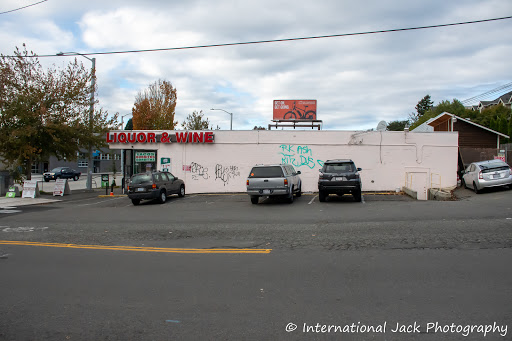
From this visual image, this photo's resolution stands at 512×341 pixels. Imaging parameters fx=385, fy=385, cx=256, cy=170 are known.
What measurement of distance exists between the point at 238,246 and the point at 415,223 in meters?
4.94

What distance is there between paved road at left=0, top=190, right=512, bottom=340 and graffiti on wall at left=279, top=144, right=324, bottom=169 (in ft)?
42.5

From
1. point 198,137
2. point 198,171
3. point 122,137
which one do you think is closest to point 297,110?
point 198,137

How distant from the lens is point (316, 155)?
23484mm

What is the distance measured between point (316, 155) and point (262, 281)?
18.3 m

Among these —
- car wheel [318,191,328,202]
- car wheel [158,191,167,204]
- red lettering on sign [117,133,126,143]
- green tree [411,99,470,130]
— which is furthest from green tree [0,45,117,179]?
green tree [411,99,470,130]

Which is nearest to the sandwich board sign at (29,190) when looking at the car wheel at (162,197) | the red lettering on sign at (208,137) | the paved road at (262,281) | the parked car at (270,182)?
the car wheel at (162,197)

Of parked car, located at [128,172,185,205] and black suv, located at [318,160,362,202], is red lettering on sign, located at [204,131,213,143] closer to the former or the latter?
parked car, located at [128,172,185,205]

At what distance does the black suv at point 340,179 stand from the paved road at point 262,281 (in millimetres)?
5123

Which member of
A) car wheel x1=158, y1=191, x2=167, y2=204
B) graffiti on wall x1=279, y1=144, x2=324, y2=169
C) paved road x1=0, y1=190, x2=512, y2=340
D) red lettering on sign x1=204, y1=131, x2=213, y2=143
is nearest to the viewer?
paved road x1=0, y1=190, x2=512, y2=340

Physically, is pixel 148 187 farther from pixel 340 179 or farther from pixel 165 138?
pixel 340 179

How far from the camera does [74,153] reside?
24203 millimetres

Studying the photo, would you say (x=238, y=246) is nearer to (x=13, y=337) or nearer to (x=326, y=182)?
(x=13, y=337)

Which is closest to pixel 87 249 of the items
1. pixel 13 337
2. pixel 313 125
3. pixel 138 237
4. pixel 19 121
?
pixel 138 237

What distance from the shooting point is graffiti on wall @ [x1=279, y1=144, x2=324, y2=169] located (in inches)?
926
